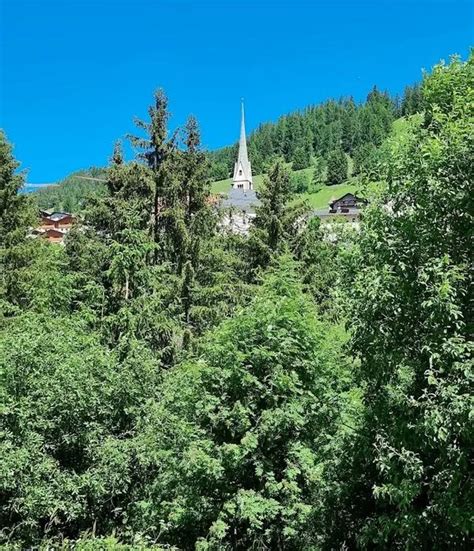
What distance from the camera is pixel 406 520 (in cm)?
715

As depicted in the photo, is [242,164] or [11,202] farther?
[242,164]

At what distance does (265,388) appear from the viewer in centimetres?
1030

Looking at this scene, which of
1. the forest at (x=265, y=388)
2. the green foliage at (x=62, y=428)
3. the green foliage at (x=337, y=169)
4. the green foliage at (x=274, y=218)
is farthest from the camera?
the green foliage at (x=337, y=169)

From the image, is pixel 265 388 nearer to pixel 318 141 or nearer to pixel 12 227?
pixel 12 227

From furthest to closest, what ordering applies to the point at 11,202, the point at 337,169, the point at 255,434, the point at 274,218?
1. the point at 337,169
2. the point at 274,218
3. the point at 11,202
4. the point at 255,434

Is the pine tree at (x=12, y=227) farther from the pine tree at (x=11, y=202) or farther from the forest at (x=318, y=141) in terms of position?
the forest at (x=318, y=141)

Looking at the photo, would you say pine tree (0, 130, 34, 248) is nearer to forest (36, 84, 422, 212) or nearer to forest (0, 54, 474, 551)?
forest (0, 54, 474, 551)

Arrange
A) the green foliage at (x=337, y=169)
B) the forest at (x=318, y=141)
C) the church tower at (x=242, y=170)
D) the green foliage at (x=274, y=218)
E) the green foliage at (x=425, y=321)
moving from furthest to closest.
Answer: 1. the forest at (x=318, y=141)
2. the green foliage at (x=337, y=169)
3. the church tower at (x=242, y=170)
4. the green foliage at (x=274, y=218)
5. the green foliage at (x=425, y=321)

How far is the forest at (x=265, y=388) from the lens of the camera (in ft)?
22.9

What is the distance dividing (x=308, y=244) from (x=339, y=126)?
454ft

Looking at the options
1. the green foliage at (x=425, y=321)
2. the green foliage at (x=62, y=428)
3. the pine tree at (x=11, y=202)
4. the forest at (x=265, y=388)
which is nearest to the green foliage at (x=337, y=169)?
the pine tree at (x=11, y=202)

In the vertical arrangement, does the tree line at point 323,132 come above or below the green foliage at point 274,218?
above

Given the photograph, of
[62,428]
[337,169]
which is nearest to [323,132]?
[337,169]

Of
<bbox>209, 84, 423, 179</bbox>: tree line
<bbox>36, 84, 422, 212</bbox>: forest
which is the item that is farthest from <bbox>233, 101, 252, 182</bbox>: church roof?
<bbox>209, 84, 423, 179</bbox>: tree line
